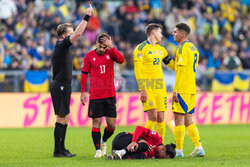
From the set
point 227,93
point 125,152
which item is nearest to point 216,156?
point 125,152

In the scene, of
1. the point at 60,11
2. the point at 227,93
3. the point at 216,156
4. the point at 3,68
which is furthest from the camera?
the point at 60,11

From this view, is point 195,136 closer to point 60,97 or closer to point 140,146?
point 140,146

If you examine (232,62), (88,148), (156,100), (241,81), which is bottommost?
(88,148)

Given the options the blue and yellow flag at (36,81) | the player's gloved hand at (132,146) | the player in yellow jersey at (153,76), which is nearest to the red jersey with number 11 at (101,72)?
the player in yellow jersey at (153,76)

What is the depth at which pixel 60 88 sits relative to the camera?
10.5 m

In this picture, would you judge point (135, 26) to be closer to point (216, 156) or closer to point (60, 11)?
point (60, 11)

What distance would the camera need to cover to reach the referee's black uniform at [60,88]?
10438 mm

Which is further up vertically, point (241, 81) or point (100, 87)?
point (241, 81)

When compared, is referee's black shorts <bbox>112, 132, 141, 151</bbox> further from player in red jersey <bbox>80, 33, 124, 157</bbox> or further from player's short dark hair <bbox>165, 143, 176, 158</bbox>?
player in red jersey <bbox>80, 33, 124, 157</bbox>

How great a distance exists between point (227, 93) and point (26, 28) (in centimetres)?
797

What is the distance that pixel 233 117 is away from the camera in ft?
65.8

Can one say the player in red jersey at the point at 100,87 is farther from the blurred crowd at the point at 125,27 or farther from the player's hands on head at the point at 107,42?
the blurred crowd at the point at 125,27

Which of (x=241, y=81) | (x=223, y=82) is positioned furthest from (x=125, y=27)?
(x=241, y=81)

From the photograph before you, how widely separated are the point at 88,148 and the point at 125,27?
1166 cm
